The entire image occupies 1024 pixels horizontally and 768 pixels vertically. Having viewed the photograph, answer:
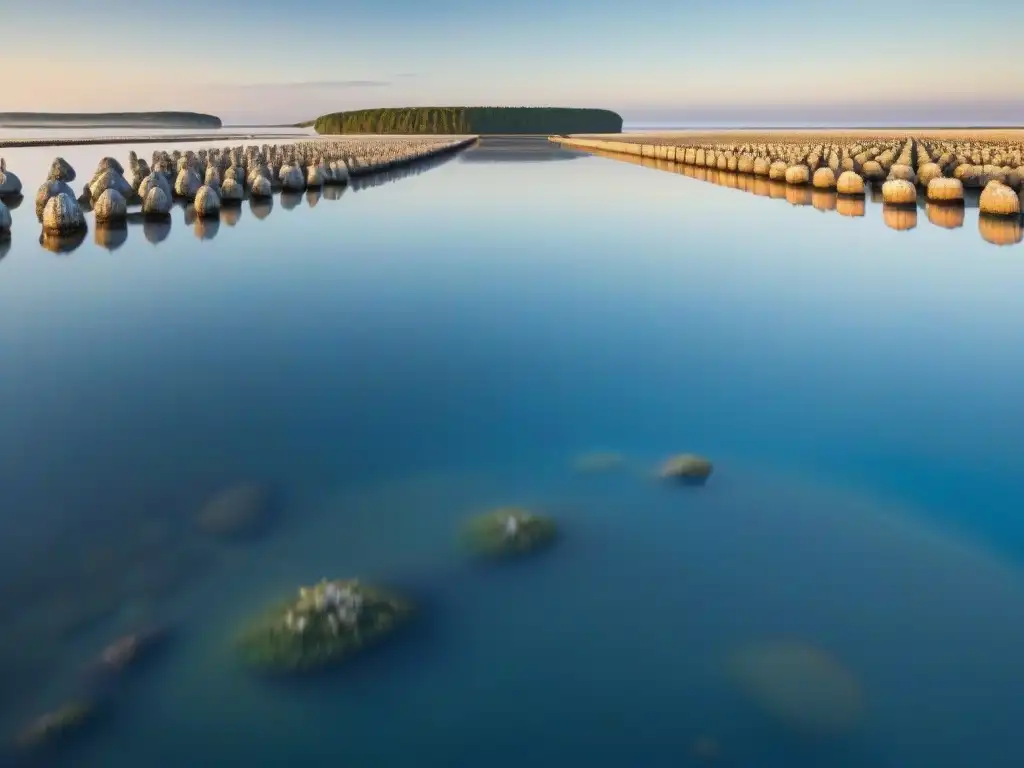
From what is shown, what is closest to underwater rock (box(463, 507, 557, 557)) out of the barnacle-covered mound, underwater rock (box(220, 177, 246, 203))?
the barnacle-covered mound

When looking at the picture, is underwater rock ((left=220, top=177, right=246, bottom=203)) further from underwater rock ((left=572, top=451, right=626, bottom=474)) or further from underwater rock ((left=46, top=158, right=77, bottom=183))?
underwater rock ((left=572, top=451, right=626, bottom=474))

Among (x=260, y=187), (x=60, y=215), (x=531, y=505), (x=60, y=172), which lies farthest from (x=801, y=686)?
(x=60, y=172)

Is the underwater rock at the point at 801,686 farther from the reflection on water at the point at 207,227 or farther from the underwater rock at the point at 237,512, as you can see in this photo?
the reflection on water at the point at 207,227

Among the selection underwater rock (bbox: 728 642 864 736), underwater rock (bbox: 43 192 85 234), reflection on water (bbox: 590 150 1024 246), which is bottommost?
underwater rock (bbox: 728 642 864 736)

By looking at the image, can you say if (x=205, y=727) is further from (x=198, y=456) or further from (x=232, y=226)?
(x=232, y=226)

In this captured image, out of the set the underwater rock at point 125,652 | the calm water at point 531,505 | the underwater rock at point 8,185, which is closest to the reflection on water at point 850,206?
the calm water at point 531,505

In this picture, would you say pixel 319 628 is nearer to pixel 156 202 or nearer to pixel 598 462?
pixel 598 462

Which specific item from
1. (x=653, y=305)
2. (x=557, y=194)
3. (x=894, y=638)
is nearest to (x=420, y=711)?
(x=894, y=638)
